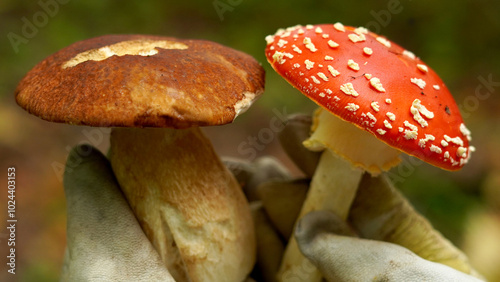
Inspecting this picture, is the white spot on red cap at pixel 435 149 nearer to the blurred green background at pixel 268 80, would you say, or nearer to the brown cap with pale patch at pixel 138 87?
the brown cap with pale patch at pixel 138 87

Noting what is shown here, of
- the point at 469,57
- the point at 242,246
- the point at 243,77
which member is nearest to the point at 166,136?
the point at 243,77

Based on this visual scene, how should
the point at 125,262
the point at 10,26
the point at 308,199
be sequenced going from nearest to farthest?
1. the point at 125,262
2. the point at 308,199
3. the point at 10,26

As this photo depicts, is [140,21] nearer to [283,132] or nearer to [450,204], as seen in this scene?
[283,132]

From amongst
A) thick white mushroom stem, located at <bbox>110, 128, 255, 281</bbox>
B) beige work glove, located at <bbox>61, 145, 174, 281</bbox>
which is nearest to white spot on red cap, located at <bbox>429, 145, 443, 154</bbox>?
thick white mushroom stem, located at <bbox>110, 128, 255, 281</bbox>

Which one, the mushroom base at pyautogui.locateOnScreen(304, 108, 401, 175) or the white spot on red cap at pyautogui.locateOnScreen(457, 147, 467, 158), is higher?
the white spot on red cap at pyautogui.locateOnScreen(457, 147, 467, 158)

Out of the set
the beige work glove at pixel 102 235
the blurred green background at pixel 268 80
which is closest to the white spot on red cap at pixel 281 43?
the beige work glove at pixel 102 235

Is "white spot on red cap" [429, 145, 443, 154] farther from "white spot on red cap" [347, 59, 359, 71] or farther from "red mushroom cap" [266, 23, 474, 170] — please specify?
"white spot on red cap" [347, 59, 359, 71]
